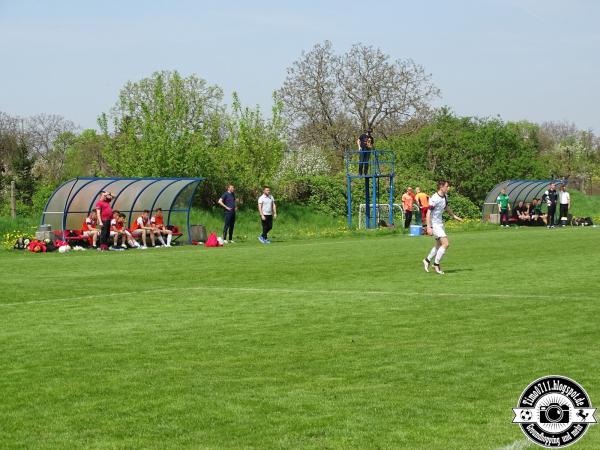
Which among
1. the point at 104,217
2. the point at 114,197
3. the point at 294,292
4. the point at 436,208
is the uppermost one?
the point at 114,197

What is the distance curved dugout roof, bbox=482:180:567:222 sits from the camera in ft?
198

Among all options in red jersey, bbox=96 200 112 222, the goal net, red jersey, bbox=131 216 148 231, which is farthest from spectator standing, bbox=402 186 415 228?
red jersey, bbox=96 200 112 222

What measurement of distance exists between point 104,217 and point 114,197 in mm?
3172

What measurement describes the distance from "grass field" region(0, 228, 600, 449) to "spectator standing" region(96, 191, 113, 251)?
33.5 ft

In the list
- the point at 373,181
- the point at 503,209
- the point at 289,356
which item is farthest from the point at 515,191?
the point at 289,356

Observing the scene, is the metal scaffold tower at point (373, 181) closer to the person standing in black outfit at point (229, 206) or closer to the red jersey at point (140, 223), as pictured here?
the person standing in black outfit at point (229, 206)

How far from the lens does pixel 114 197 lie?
36781mm

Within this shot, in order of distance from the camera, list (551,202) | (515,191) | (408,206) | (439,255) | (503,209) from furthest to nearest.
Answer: (515,191), (503,209), (551,202), (408,206), (439,255)

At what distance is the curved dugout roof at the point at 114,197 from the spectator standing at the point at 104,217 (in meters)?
3.32

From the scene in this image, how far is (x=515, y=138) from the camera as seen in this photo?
73.1 metres

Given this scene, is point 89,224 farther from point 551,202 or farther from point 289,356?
point 289,356

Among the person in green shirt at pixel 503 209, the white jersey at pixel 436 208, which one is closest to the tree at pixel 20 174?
the person in green shirt at pixel 503 209

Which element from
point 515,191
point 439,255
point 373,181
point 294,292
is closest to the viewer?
point 294,292

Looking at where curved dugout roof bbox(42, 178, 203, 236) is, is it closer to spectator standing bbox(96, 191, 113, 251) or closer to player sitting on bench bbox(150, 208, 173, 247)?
player sitting on bench bbox(150, 208, 173, 247)
